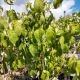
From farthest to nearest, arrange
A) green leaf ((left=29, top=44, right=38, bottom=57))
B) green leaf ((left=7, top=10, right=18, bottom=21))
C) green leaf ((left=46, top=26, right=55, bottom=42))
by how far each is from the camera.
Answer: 1. green leaf ((left=7, top=10, right=18, bottom=21))
2. green leaf ((left=29, top=44, right=38, bottom=57))
3. green leaf ((left=46, top=26, right=55, bottom=42))

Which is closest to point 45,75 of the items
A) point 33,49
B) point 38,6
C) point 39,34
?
point 33,49

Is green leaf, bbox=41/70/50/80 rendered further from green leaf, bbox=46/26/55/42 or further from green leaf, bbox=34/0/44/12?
green leaf, bbox=34/0/44/12

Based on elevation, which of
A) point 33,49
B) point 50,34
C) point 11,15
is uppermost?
point 11,15

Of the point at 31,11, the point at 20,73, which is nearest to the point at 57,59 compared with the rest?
the point at 31,11

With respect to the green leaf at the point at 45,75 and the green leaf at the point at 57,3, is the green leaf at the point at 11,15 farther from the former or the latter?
the green leaf at the point at 45,75

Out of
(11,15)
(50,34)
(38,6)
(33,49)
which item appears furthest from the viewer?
(11,15)

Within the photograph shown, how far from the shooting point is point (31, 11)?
11.4ft

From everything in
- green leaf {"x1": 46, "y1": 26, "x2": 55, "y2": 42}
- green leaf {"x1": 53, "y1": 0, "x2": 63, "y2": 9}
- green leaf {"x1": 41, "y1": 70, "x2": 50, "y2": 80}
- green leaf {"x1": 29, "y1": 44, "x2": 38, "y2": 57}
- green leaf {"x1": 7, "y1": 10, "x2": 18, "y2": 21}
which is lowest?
green leaf {"x1": 41, "y1": 70, "x2": 50, "y2": 80}

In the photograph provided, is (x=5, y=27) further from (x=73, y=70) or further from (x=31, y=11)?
(x=73, y=70)

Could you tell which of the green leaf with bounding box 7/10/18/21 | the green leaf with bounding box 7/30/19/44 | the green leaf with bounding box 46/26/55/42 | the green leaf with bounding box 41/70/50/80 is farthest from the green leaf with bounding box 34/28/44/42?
the green leaf with bounding box 7/10/18/21

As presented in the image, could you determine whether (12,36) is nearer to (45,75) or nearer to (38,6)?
(38,6)

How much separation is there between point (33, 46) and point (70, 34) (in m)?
0.45

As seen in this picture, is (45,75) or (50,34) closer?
(50,34)

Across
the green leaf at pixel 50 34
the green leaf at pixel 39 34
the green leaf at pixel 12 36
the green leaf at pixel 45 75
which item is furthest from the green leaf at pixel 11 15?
the green leaf at pixel 45 75
